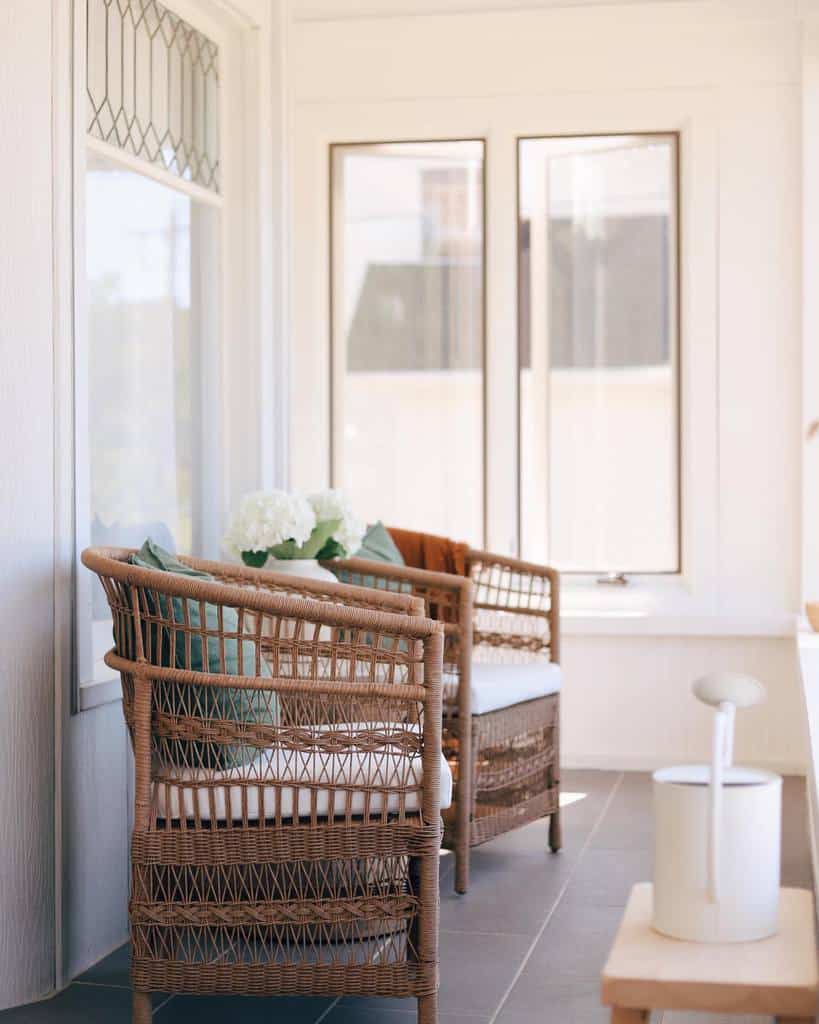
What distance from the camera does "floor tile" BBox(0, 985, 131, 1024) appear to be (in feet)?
8.14

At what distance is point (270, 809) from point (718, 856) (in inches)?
44.1

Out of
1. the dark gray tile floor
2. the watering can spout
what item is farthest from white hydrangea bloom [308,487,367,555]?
the watering can spout

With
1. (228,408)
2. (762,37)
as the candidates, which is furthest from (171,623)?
(762,37)

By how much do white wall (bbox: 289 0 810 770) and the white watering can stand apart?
345 cm

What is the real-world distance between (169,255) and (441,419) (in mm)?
1930

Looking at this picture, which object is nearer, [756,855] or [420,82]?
[756,855]

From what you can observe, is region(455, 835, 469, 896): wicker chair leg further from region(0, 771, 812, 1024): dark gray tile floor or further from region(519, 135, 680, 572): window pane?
region(519, 135, 680, 572): window pane

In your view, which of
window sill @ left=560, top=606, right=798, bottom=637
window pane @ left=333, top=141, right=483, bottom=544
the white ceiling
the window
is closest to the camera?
the window

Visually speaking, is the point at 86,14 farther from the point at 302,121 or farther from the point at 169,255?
the point at 302,121

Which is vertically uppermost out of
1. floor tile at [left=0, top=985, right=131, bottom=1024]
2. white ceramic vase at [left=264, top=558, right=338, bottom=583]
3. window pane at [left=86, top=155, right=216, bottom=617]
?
window pane at [left=86, top=155, right=216, bottom=617]

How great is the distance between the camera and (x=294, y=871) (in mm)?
2324

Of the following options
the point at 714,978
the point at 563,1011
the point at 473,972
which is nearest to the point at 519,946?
the point at 473,972

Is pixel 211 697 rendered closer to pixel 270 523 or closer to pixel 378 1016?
pixel 378 1016

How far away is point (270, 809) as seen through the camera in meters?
2.33
